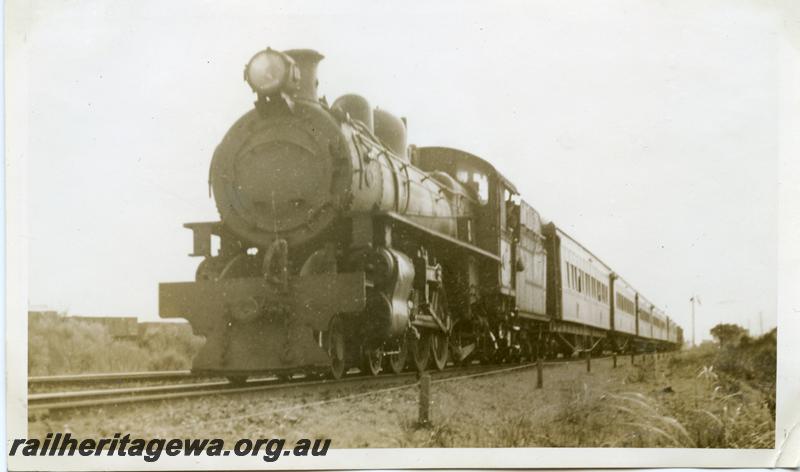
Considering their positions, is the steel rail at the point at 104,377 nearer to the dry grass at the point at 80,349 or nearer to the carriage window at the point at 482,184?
the dry grass at the point at 80,349

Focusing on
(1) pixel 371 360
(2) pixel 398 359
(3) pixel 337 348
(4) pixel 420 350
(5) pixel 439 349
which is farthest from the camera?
(5) pixel 439 349

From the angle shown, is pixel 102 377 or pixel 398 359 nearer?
pixel 102 377

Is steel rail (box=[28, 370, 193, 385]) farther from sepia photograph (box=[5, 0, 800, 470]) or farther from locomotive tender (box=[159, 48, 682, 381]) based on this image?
locomotive tender (box=[159, 48, 682, 381])

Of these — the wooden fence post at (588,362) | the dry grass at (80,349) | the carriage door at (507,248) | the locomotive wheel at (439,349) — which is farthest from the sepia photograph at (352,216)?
the carriage door at (507,248)

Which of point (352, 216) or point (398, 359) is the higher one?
point (352, 216)

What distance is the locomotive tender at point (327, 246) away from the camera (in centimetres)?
447

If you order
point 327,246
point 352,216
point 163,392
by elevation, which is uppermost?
point 352,216

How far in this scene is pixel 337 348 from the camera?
4613 mm

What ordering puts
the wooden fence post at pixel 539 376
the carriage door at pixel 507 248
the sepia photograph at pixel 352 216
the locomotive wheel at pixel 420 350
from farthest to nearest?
the carriage door at pixel 507 248 < the locomotive wheel at pixel 420 350 < the wooden fence post at pixel 539 376 < the sepia photograph at pixel 352 216

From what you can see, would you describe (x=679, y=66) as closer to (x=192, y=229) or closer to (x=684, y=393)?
(x=684, y=393)

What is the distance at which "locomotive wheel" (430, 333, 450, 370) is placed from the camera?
523cm

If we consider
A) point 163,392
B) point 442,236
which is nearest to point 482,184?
point 442,236

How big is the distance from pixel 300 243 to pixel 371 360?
2.57 ft

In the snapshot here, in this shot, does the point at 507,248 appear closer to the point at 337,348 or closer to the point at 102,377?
the point at 337,348
